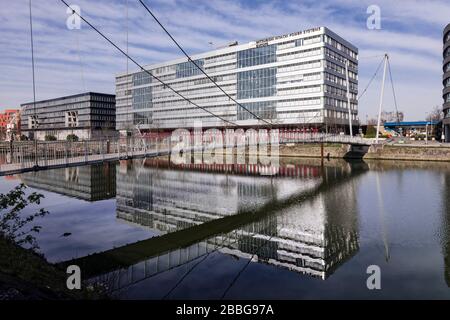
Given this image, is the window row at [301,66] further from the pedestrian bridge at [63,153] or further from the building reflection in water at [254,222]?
the pedestrian bridge at [63,153]

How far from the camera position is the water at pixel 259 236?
9.48 meters

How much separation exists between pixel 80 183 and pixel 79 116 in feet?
271

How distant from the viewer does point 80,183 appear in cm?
2873

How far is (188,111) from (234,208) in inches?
2147

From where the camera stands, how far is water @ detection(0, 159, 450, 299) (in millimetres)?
9484

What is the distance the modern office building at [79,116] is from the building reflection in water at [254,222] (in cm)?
7512

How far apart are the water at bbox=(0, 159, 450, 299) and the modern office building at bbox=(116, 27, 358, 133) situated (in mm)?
31625

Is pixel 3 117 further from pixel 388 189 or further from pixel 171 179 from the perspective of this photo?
pixel 388 189

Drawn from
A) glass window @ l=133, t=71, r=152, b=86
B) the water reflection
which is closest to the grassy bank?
the water reflection

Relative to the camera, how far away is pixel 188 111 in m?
71.7

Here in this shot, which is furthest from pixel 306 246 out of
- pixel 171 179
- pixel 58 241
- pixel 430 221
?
pixel 171 179

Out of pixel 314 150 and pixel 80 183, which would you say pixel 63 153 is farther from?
pixel 314 150

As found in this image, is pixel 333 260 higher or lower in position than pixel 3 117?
lower

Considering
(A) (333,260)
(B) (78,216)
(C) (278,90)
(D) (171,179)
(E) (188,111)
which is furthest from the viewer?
(E) (188,111)
